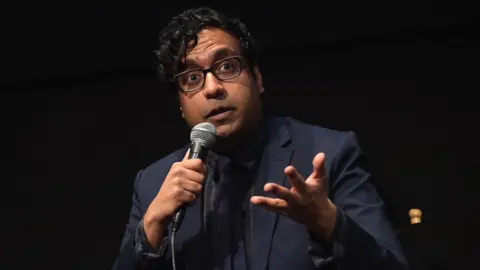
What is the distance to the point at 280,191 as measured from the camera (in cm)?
100

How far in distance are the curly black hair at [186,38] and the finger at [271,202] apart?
578 millimetres

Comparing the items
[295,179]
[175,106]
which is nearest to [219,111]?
[295,179]

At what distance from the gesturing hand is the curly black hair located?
0.56 m

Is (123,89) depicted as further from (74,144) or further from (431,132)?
(431,132)

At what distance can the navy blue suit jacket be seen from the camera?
1.10 m

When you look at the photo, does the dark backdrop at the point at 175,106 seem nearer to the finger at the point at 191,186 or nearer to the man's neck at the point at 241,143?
the man's neck at the point at 241,143

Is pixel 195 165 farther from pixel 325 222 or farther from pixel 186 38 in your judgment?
pixel 186 38

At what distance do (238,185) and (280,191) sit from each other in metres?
0.43

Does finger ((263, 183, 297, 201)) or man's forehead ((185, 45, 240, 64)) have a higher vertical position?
man's forehead ((185, 45, 240, 64))

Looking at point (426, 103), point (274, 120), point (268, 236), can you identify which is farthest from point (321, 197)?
point (426, 103)

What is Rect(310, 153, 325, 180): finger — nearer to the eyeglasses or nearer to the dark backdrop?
the eyeglasses

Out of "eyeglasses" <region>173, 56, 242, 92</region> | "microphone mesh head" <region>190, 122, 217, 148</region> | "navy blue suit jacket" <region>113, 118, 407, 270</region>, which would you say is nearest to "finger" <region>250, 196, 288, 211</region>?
"navy blue suit jacket" <region>113, 118, 407, 270</region>

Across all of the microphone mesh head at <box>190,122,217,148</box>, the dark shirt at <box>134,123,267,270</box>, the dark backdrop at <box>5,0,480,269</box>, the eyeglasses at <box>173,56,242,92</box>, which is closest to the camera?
the microphone mesh head at <box>190,122,217,148</box>

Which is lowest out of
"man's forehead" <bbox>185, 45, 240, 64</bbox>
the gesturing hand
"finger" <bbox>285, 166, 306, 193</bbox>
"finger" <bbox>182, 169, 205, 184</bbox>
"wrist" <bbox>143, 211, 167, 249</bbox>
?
"wrist" <bbox>143, 211, 167, 249</bbox>
